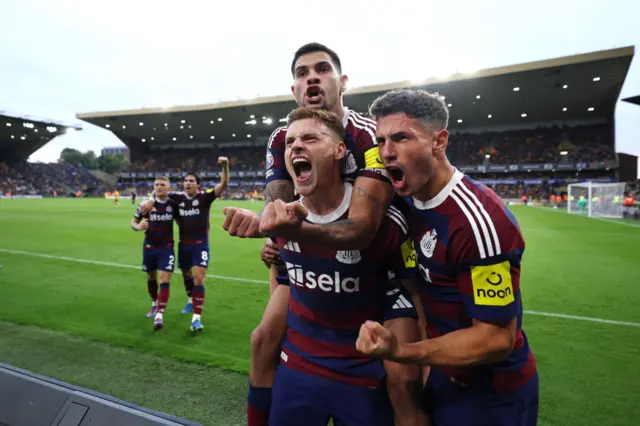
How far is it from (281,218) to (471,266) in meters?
0.79

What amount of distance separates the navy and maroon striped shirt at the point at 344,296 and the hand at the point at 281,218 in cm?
36

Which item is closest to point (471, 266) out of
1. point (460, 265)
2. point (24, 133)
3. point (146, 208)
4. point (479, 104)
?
point (460, 265)

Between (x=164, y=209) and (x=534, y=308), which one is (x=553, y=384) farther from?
(x=164, y=209)

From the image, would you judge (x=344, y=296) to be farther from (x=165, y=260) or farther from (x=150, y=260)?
(x=150, y=260)

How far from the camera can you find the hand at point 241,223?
5.20 feet

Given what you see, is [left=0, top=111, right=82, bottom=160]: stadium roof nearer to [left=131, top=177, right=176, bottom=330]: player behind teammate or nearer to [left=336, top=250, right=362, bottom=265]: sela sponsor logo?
[left=131, top=177, right=176, bottom=330]: player behind teammate

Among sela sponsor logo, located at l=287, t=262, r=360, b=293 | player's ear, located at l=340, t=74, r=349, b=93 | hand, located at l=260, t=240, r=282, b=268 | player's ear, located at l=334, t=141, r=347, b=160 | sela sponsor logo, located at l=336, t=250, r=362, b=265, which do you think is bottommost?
sela sponsor logo, located at l=287, t=262, r=360, b=293

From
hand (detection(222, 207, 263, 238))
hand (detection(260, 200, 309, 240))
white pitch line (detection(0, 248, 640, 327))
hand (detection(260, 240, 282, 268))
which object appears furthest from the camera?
white pitch line (detection(0, 248, 640, 327))

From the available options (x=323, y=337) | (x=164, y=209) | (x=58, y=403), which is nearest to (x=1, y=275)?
(x=164, y=209)

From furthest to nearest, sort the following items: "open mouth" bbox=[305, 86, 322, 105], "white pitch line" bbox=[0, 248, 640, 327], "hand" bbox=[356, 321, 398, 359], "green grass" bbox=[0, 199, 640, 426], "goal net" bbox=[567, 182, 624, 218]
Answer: "goal net" bbox=[567, 182, 624, 218]
"white pitch line" bbox=[0, 248, 640, 327]
"green grass" bbox=[0, 199, 640, 426]
"open mouth" bbox=[305, 86, 322, 105]
"hand" bbox=[356, 321, 398, 359]

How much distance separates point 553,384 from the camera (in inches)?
158

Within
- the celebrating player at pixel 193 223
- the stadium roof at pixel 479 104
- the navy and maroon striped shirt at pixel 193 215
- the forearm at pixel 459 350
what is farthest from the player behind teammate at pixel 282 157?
the stadium roof at pixel 479 104

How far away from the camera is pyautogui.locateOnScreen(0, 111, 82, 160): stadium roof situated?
54.0 metres

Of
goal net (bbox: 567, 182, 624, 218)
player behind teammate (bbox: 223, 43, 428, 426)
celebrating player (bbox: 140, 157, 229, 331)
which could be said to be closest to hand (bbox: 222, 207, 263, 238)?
player behind teammate (bbox: 223, 43, 428, 426)
